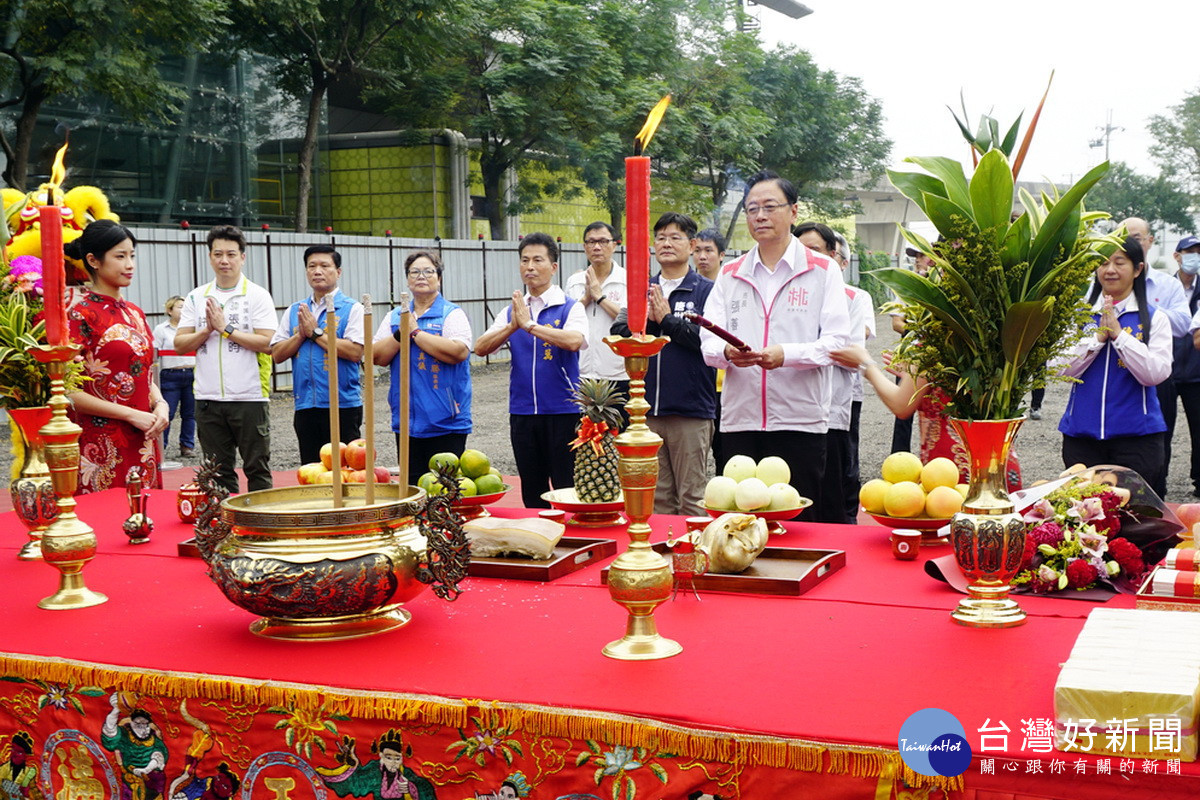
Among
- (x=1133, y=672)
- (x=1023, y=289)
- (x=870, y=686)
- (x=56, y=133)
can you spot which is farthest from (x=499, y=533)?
(x=56, y=133)

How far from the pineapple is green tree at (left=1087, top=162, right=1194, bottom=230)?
42.6 metres

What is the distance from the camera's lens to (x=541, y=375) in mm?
4980

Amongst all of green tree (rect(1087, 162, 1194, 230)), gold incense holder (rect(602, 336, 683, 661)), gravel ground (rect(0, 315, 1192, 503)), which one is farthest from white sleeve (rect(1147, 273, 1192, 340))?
green tree (rect(1087, 162, 1194, 230))

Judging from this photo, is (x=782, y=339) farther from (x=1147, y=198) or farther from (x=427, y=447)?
(x=1147, y=198)

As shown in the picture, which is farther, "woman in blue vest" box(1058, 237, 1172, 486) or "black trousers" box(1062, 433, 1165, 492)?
"black trousers" box(1062, 433, 1165, 492)

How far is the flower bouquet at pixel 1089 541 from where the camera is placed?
6.63 feet

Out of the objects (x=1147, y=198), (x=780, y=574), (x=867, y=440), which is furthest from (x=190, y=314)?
(x=1147, y=198)

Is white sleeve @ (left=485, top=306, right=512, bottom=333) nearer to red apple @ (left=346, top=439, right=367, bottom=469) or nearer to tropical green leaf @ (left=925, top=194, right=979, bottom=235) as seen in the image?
red apple @ (left=346, top=439, right=367, bottom=469)

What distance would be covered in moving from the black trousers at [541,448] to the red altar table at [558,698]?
274 centimetres

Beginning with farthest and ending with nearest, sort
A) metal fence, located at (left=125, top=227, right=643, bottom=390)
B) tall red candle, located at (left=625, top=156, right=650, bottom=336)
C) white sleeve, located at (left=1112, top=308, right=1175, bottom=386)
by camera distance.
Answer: metal fence, located at (left=125, top=227, right=643, bottom=390)
white sleeve, located at (left=1112, top=308, right=1175, bottom=386)
tall red candle, located at (left=625, top=156, right=650, bottom=336)

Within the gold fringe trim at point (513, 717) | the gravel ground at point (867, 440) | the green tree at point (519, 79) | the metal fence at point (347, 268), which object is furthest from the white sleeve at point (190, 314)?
the green tree at point (519, 79)

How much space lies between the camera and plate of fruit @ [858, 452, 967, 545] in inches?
94.3

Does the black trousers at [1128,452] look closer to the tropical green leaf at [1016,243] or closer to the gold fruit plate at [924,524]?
the gold fruit plate at [924,524]

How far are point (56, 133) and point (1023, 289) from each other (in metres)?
16.8
